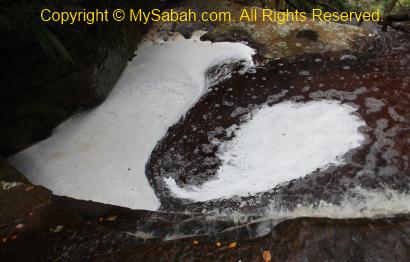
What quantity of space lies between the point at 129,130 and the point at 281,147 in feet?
6.13

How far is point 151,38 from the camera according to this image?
618 centimetres

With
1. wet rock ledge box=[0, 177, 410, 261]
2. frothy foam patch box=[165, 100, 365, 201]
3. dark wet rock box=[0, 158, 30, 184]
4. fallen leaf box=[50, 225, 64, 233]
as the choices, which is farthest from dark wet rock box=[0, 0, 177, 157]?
fallen leaf box=[50, 225, 64, 233]

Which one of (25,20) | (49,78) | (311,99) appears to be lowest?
(311,99)

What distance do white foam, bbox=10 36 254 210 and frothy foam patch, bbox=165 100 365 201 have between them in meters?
0.60

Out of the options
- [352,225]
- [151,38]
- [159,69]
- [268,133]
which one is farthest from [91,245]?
[151,38]

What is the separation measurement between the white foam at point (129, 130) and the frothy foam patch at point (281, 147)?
1.98ft

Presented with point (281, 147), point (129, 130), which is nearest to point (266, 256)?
point (281, 147)

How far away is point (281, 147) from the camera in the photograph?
3.94 m

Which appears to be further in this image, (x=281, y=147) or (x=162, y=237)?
(x=281, y=147)

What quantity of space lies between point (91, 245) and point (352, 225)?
1.76 meters

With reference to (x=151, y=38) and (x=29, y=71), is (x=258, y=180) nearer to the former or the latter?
(x=29, y=71)

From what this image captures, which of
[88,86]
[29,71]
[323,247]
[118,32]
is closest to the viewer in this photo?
[323,247]

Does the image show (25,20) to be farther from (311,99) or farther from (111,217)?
(311,99)

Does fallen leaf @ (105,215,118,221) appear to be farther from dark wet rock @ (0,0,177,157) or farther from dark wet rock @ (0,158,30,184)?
dark wet rock @ (0,0,177,157)
